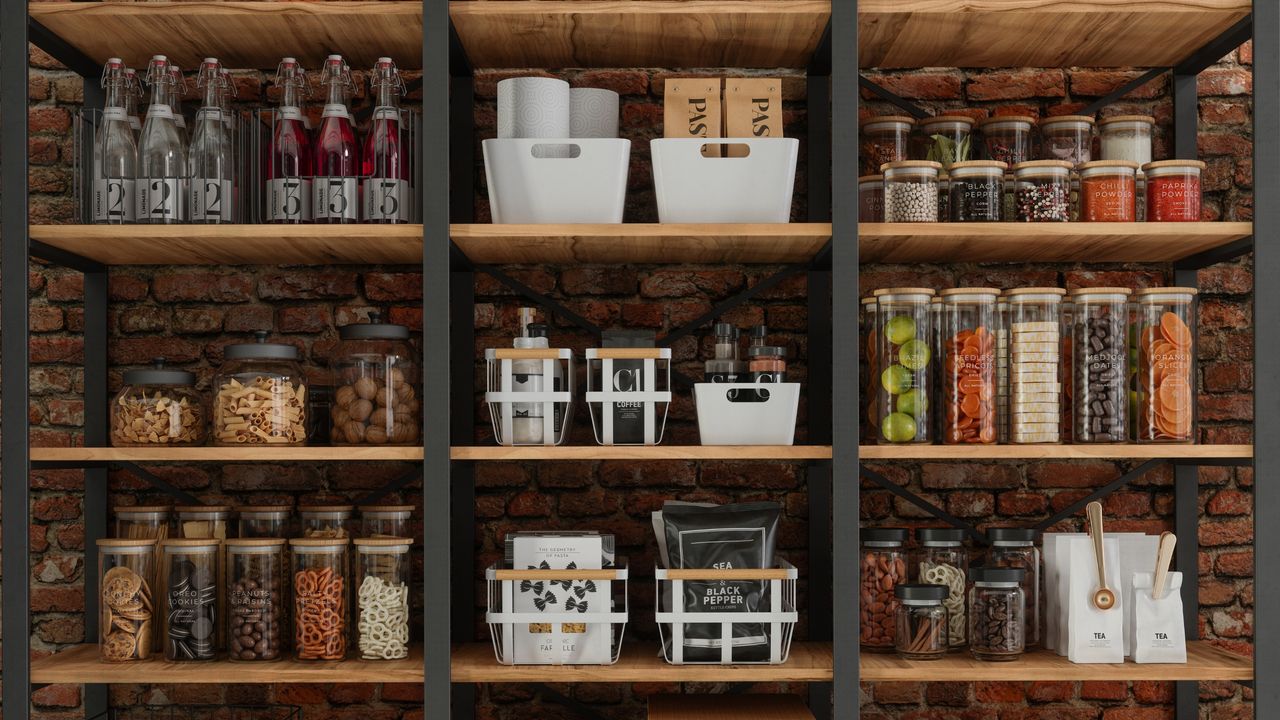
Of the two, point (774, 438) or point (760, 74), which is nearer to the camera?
point (774, 438)

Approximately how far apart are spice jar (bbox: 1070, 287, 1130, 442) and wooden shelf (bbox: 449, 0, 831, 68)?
2.65ft

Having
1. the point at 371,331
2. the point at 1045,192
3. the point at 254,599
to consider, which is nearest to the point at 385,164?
the point at 371,331

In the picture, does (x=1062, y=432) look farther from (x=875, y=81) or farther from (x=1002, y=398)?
(x=875, y=81)

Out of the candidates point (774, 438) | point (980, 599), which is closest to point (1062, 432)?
point (980, 599)

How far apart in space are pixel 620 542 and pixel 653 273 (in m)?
0.65

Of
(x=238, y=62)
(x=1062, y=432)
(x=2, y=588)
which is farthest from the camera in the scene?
(x=238, y=62)

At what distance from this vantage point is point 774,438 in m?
1.95

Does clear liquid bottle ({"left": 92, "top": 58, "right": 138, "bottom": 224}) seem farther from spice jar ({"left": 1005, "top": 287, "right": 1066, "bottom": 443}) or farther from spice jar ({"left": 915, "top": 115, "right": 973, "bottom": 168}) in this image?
spice jar ({"left": 1005, "top": 287, "right": 1066, "bottom": 443})

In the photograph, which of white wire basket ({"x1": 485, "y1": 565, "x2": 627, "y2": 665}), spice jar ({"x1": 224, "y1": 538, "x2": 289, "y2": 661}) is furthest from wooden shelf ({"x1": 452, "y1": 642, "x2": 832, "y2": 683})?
spice jar ({"x1": 224, "y1": 538, "x2": 289, "y2": 661})

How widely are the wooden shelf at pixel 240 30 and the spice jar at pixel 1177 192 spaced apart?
5.10ft

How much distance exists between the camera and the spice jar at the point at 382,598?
1.94 meters

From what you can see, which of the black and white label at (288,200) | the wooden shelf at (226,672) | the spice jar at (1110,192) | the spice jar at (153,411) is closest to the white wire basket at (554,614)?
the wooden shelf at (226,672)

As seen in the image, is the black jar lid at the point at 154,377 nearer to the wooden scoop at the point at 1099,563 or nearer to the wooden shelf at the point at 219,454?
the wooden shelf at the point at 219,454

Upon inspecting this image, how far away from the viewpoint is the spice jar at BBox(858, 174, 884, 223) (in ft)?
6.73
